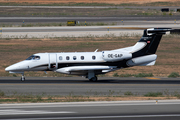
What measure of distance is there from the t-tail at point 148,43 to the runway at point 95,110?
9.12m

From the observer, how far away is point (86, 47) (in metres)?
47.7

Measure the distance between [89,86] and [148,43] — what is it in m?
7.03

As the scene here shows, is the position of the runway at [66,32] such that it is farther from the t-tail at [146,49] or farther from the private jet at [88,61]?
the t-tail at [146,49]

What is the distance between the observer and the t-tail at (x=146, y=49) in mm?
28078

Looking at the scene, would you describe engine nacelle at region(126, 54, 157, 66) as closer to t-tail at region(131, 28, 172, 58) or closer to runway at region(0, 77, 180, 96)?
t-tail at region(131, 28, 172, 58)

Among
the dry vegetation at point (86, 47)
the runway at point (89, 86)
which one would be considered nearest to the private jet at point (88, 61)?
the runway at point (89, 86)

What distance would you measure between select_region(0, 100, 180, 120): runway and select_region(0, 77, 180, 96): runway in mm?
3900

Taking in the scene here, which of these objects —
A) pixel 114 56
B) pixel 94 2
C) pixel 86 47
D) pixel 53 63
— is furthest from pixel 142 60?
pixel 94 2

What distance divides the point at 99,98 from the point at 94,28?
45567 millimetres

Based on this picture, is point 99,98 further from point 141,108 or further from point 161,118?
point 161,118

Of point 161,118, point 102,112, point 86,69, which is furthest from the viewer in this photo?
point 86,69

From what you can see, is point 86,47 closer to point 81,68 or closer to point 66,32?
point 66,32

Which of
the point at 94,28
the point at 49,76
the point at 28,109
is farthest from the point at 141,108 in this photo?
the point at 94,28

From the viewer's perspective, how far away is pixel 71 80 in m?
29.2
